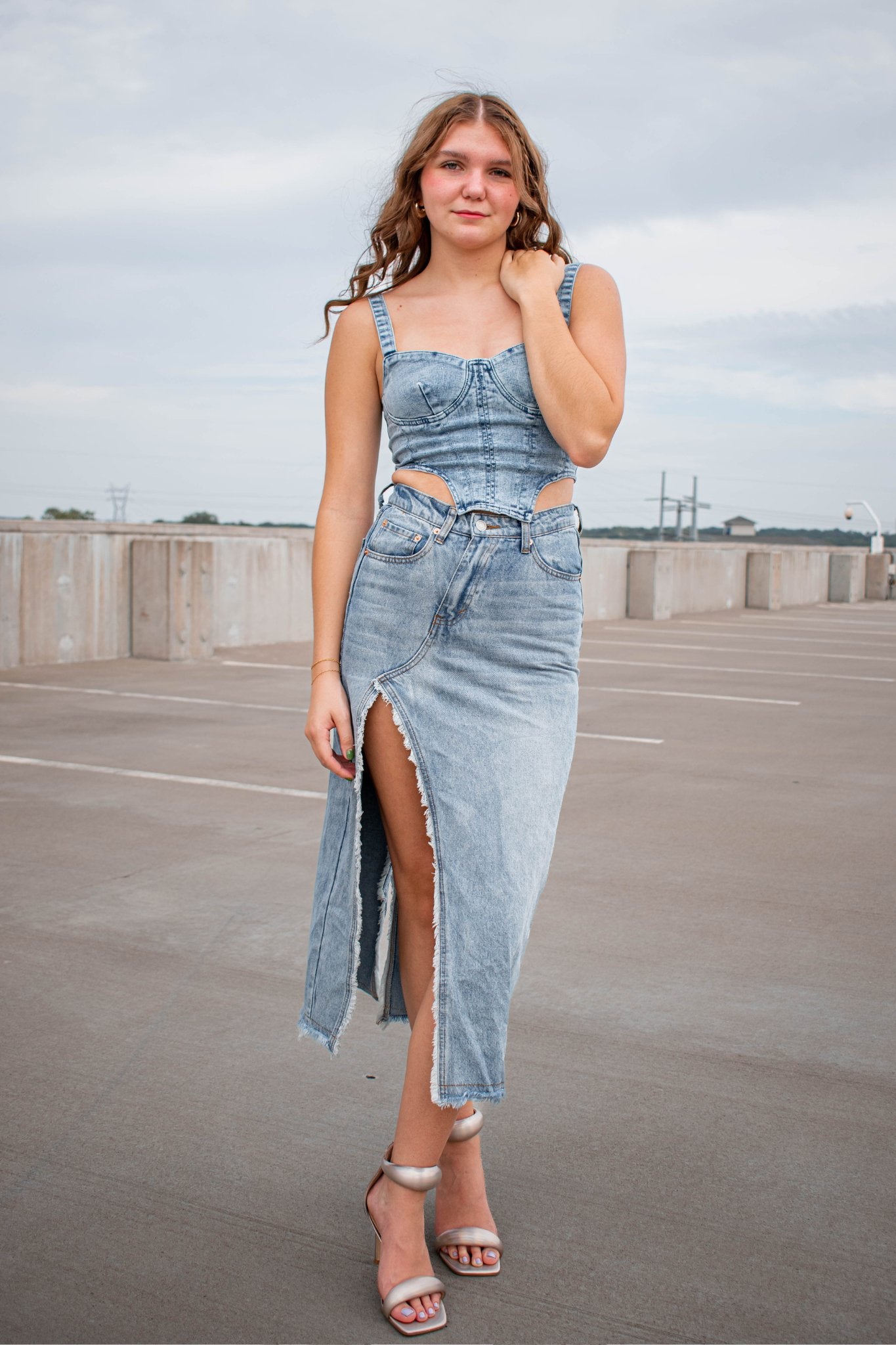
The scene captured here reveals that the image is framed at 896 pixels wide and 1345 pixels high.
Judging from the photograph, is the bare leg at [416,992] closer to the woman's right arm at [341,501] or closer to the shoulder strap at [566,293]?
the woman's right arm at [341,501]

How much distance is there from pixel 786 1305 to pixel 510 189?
6.59 ft

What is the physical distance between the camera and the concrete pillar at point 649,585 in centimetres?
2245

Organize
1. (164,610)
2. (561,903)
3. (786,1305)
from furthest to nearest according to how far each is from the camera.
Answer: (164,610)
(561,903)
(786,1305)

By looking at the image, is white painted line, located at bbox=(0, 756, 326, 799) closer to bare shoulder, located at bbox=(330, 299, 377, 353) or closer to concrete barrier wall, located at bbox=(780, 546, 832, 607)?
bare shoulder, located at bbox=(330, 299, 377, 353)

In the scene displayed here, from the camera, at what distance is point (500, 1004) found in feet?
7.55

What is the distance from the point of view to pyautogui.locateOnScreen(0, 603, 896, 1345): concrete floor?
2201mm

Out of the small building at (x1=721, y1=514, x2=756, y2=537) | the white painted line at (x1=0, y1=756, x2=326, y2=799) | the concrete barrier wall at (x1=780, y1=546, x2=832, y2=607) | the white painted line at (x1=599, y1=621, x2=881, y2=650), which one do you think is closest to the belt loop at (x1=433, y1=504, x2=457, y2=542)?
the white painted line at (x1=0, y1=756, x2=326, y2=799)

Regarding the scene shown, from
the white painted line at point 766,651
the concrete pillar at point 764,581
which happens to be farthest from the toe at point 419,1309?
the concrete pillar at point 764,581

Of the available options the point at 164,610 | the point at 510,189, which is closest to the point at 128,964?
the point at 510,189

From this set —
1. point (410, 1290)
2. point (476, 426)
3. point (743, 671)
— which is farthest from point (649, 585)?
point (410, 1290)

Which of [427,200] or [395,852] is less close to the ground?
[427,200]

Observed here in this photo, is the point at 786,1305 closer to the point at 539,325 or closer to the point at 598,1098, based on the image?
the point at 598,1098

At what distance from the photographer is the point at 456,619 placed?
2.22 meters

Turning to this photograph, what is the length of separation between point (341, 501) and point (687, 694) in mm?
9200
